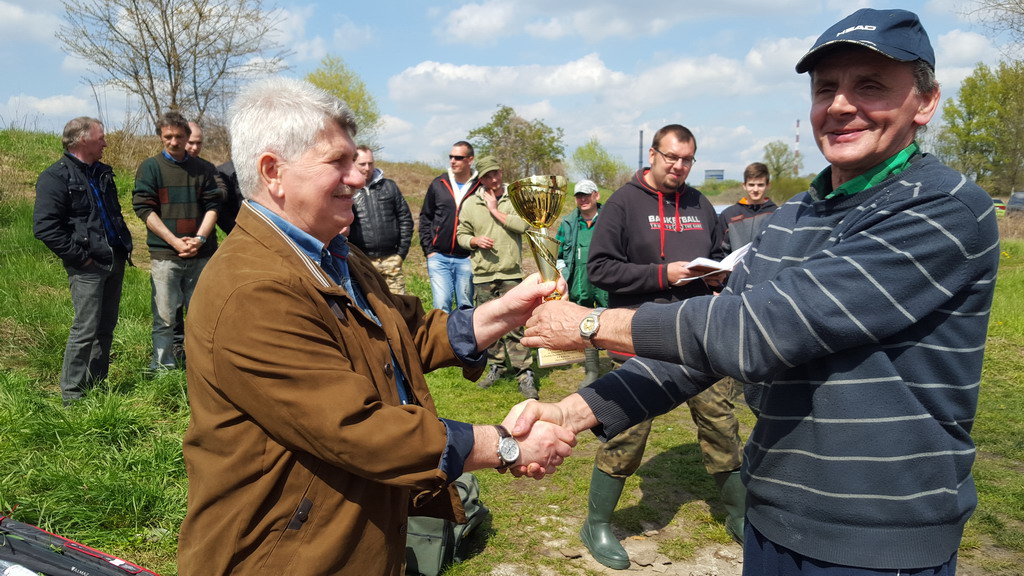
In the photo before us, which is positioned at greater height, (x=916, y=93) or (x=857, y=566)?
(x=916, y=93)

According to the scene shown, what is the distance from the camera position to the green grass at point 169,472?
405 cm

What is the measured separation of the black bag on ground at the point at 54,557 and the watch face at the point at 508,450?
187 centimetres

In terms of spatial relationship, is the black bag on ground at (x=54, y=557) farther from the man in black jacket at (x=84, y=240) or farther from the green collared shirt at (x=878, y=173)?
the green collared shirt at (x=878, y=173)

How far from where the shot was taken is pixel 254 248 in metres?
1.96

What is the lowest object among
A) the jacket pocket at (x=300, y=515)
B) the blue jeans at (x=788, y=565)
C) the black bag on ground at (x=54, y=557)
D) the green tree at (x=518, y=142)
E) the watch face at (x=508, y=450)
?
the black bag on ground at (x=54, y=557)

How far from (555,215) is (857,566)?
1837 mm

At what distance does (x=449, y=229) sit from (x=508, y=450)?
19.0ft

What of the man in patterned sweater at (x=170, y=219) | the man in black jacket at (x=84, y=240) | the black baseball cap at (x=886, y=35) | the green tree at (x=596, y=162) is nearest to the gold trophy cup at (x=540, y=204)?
the black baseball cap at (x=886, y=35)

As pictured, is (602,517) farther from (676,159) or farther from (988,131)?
(988,131)

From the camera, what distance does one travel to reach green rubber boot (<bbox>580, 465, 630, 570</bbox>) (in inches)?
164

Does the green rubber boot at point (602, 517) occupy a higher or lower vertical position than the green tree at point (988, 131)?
lower

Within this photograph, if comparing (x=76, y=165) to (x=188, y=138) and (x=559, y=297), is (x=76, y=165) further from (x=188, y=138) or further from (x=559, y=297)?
(x=559, y=297)

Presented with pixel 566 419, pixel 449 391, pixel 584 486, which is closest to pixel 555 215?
pixel 566 419

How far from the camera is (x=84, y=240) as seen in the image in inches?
223
